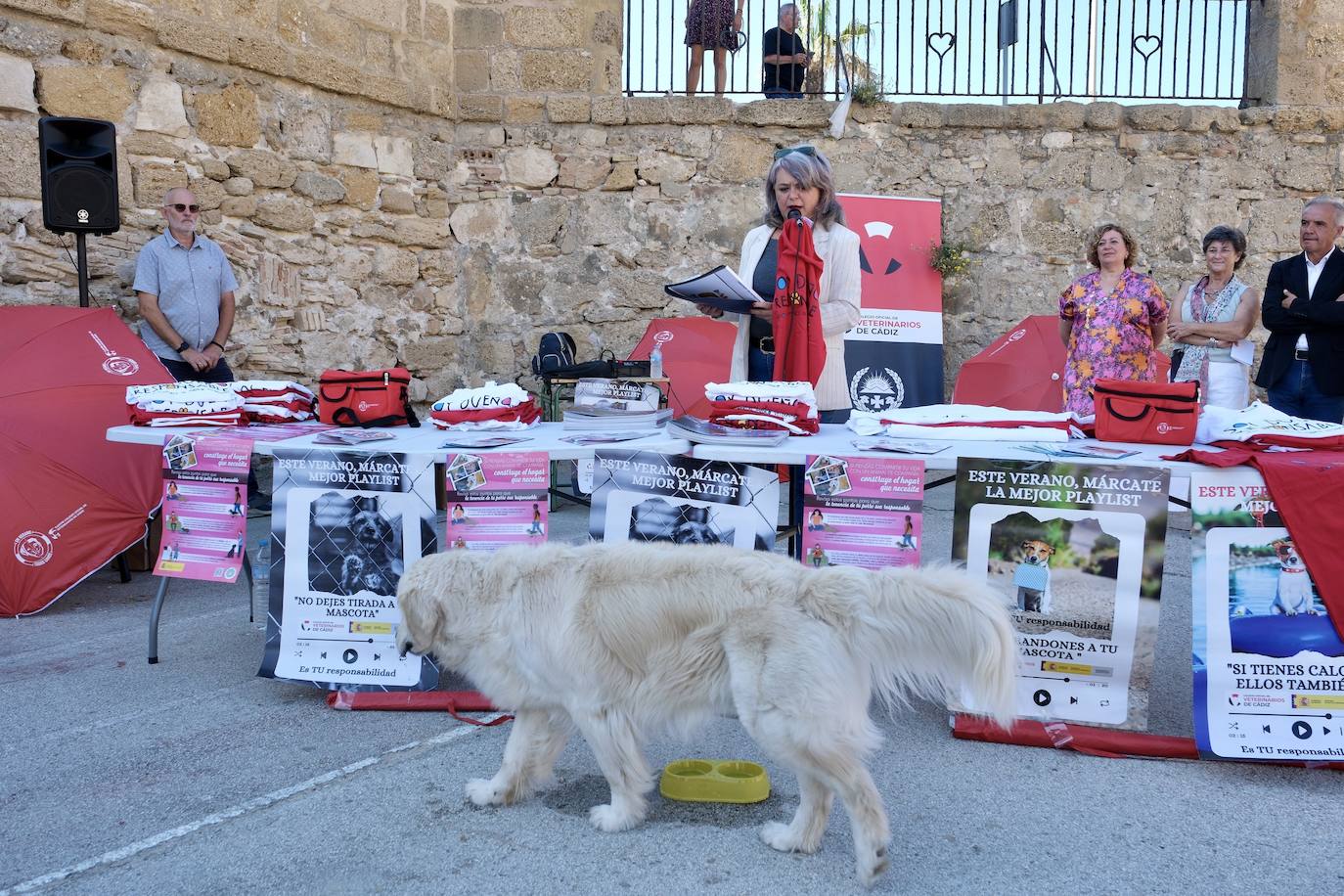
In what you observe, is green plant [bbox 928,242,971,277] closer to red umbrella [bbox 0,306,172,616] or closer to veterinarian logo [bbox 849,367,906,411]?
veterinarian logo [bbox 849,367,906,411]

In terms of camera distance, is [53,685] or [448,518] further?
[53,685]

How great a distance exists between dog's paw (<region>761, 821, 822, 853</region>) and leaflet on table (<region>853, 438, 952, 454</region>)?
1386 millimetres

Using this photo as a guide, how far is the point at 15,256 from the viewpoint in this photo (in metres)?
6.93

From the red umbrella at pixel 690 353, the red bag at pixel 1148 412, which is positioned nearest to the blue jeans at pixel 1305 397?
the red bag at pixel 1148 412

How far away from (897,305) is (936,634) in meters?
7.81

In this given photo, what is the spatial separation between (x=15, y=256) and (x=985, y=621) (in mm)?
6911

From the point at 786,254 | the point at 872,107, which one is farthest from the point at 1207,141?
the point at 786,254

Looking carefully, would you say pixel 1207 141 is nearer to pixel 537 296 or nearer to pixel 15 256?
pixel 537 296

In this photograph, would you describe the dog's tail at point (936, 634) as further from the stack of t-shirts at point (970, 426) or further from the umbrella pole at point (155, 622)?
the umbrella pole at point (155, 622)

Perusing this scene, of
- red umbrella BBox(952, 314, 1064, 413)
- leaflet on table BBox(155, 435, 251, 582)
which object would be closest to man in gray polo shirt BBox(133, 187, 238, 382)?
leaflet on table BBox(155, 435, 251, 582)

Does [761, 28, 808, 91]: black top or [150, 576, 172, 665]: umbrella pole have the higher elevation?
[761, 28, 808, 91]: black top

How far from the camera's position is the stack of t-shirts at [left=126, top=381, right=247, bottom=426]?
437 centimetres

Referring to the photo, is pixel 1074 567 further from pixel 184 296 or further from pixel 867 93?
pixel 867 93

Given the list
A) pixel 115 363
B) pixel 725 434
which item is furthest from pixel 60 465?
pixel 725 434
